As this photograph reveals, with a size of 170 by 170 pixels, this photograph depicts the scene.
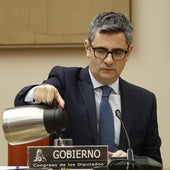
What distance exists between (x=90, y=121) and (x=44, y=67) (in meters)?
0.89

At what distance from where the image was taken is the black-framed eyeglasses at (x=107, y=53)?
6.33 feet

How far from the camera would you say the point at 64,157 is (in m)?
1.27

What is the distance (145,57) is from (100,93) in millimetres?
763

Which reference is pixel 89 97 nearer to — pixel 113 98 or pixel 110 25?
pixel 113 98

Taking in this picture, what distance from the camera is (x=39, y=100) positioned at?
1347 millimetres

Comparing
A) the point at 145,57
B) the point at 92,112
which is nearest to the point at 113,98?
the point at 92,112

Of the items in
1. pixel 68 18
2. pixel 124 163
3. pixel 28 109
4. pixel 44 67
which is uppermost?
pixel 68 18

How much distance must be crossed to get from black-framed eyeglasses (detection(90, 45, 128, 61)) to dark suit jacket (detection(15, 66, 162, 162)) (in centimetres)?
17

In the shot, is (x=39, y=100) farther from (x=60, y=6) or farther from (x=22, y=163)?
(x=60, y=6)

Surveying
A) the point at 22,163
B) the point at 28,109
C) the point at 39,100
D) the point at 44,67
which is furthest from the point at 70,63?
the point at 28,109

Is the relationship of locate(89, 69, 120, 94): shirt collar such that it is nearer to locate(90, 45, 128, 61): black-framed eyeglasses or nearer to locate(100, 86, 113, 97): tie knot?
locate(100, 86, 113, 97): tie knot

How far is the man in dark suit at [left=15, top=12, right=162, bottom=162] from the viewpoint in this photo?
1.94 meters

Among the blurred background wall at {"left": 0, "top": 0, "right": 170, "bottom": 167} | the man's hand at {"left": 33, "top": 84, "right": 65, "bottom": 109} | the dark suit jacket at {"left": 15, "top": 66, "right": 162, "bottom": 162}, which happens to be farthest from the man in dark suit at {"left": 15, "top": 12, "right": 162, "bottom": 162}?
the blurred background wall at {"left": 0, "top": 0, "right": 170, "bottom": 167}

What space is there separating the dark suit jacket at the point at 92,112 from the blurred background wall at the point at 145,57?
564mm
